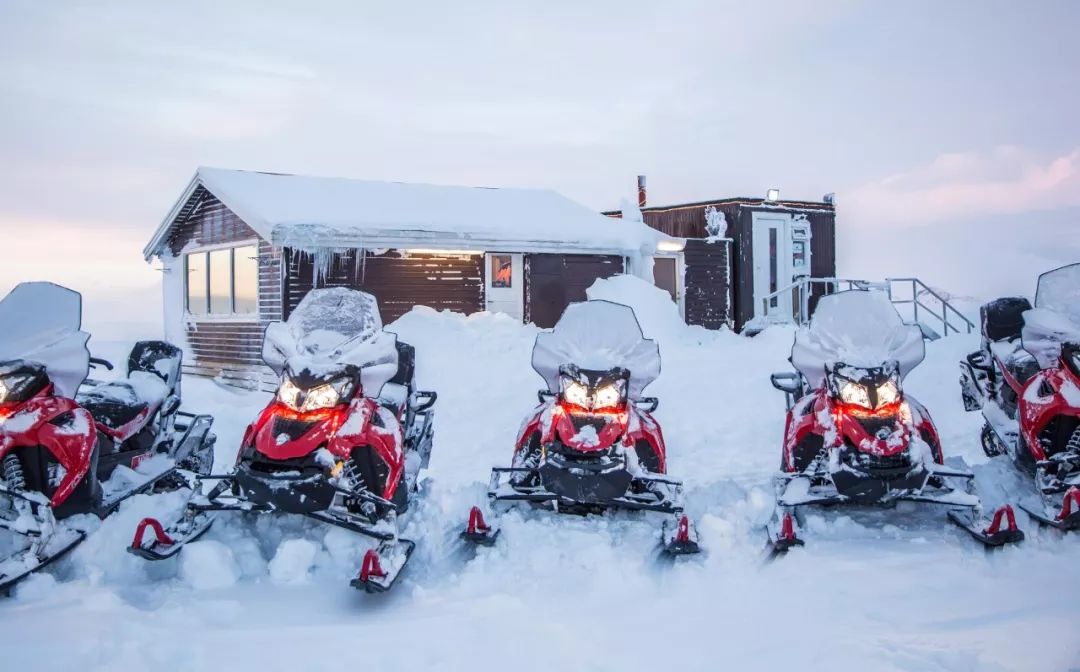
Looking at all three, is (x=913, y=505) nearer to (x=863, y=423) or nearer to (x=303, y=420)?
(x=863, y=423)

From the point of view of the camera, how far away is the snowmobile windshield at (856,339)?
5379mm

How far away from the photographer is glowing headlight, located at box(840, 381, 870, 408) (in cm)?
512

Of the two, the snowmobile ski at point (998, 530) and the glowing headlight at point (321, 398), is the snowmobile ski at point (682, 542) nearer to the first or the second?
the snowmobile ski at point (998, 530)

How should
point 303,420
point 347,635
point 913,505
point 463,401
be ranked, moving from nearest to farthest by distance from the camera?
1. point 347,635
2. point 303,420
3. point 913,505
4. point 463,401

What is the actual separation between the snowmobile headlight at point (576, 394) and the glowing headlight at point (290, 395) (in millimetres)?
1595

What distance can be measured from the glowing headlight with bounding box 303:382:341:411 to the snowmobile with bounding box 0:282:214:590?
1.36 metres

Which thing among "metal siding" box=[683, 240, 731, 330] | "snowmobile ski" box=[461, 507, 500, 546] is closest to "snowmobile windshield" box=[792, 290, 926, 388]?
"snowmobile ski" box=[461, 507, 500, 546]

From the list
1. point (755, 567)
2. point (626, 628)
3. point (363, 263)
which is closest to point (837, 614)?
point (755, 567)

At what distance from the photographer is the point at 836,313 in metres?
5.73

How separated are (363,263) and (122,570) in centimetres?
1056

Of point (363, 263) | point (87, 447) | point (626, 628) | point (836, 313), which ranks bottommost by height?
point (626, 628)

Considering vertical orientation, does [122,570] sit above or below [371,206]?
below

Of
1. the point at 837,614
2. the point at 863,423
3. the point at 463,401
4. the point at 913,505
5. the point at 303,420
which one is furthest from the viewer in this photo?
the point at 463,401

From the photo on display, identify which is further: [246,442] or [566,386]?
[566,386]
